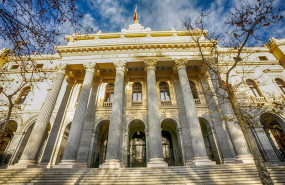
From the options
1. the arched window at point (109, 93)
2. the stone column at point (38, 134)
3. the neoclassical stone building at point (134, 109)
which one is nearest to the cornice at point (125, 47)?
the neoclassical stone building at point (134, 109)

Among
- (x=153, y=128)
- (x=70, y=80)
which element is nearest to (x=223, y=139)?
(x=153, y=128)

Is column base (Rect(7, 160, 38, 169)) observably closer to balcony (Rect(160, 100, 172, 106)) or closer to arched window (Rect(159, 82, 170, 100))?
balcony (Rect(160, 100, 172, 106))

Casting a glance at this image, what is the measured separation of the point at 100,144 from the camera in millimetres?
13789

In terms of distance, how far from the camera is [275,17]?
19.1 feet

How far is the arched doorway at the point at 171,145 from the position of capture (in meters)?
12.9

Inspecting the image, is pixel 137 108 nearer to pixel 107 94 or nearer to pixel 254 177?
pixel 107 94

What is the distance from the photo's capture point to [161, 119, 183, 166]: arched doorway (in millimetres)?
12906

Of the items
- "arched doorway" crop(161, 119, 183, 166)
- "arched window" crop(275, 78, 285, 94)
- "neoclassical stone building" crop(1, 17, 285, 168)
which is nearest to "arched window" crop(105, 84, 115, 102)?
"neoclassical stone building" crop(1, 17, 285, 168)

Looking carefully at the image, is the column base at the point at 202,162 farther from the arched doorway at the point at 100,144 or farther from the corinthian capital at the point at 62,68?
the corinthian capital at the point at 62,68

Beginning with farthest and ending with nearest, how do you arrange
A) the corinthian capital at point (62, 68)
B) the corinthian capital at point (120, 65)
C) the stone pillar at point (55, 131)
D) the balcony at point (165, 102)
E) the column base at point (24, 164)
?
the balcony at point (165, 102)
the corinthian capital at point (62, 68)
the corinthian capital at point (120, 65)
the stone pillar at point (55, 131)
the column base at point (24, 164)

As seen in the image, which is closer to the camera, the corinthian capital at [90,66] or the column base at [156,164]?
the column base at [156,164]

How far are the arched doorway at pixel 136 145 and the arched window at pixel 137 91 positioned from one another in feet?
8.32

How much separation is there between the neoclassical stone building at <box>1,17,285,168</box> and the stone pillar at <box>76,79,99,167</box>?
0.25 ft

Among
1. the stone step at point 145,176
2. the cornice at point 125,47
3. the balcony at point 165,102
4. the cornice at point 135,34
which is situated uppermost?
the cornice at point 135,34
